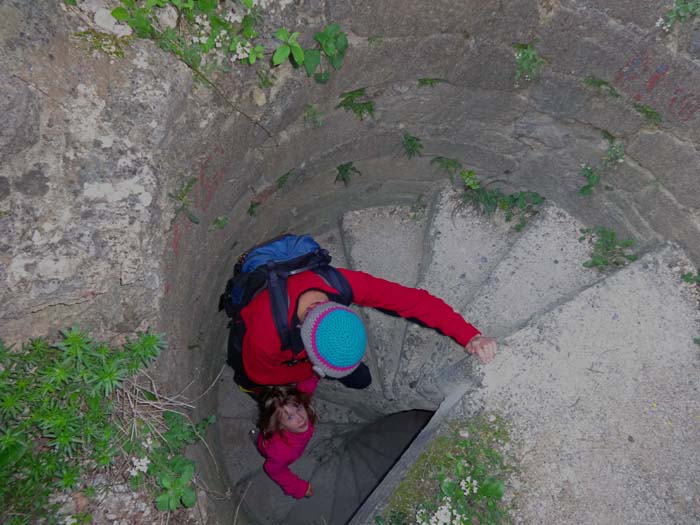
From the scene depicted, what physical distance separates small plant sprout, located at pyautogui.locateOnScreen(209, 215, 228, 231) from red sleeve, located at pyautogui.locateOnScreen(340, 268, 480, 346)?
2.27 feet

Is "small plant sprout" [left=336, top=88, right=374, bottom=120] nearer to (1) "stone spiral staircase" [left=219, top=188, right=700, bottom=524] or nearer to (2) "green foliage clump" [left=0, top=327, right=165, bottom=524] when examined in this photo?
(1) "stone spiral staircase" [left=219, top=188, right=700, bottom=524]

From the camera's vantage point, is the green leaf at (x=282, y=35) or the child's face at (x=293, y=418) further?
the child's face at (x=293, y=418)

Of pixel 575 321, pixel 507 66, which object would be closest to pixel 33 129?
pixel 507 66

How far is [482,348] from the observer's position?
274 cm

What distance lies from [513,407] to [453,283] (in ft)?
4.73

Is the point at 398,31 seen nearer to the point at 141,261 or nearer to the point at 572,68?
the point at 572,68

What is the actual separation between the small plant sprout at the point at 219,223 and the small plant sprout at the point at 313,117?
27.0 inches

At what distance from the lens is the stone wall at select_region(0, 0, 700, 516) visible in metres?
1.95

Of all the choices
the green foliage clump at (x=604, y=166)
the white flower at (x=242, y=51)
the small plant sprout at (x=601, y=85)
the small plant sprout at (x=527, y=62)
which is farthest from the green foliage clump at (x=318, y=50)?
the green foliage clump at (x=604, y=166)

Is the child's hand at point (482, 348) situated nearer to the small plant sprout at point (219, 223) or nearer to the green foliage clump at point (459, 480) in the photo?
the green foliage clump at point (459, 480)

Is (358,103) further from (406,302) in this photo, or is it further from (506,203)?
(506,203)

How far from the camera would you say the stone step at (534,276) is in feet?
11.6

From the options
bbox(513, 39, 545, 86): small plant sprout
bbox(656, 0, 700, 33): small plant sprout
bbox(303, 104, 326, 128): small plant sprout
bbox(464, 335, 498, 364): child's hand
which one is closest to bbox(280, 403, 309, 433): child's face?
bbox(464, 335, 498, 364): child's hand

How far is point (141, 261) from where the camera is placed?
211 centimetres
